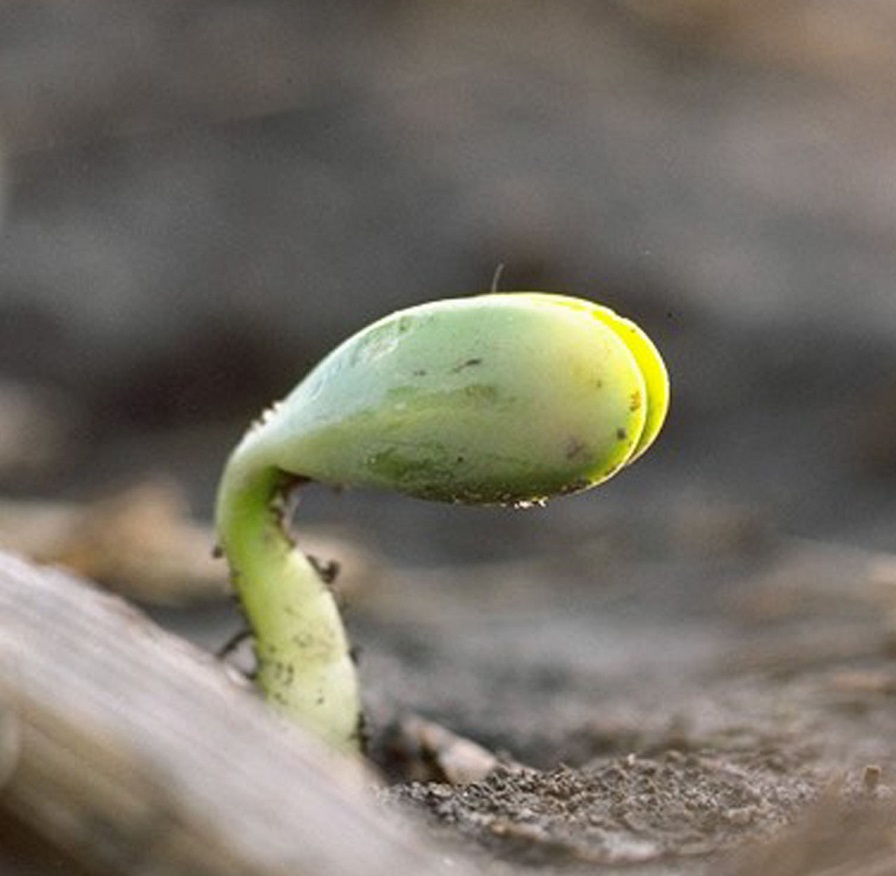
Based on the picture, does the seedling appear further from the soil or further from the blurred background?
the blurred background

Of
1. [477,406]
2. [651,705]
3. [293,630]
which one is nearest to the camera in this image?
[477,406]

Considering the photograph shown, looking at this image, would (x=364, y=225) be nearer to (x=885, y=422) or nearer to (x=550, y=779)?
(x=885, y=422)

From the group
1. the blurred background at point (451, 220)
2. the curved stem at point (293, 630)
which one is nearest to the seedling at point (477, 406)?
the curved stem at point (293, 630)

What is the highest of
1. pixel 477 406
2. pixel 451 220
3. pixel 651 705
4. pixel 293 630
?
pixel 477 406

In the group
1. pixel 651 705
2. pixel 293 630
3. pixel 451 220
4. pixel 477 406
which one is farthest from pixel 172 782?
pixel 451 220

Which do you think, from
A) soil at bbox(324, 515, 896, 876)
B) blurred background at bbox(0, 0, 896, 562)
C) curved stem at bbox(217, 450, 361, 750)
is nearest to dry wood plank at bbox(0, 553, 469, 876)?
soil at bbox(324, 515, 896, 876)

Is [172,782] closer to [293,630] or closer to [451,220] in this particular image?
[293,630]

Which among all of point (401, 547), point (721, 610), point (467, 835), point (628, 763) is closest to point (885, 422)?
point (401, 547)
